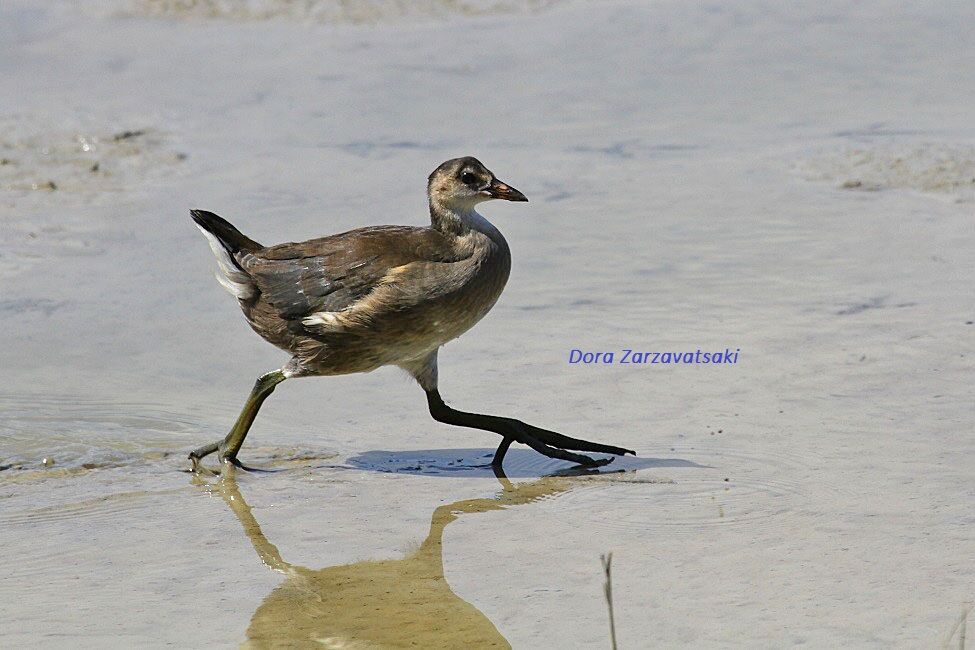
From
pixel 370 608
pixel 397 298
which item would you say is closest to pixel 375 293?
pixel 397 298

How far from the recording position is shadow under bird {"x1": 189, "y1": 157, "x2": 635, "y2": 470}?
20.6 feet

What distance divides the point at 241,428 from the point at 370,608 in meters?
1.67

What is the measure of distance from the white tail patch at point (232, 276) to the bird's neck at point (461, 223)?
884mm

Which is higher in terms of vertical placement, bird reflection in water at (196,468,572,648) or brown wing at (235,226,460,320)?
brown wing at (235,226,460,320)

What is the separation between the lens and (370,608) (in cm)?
494

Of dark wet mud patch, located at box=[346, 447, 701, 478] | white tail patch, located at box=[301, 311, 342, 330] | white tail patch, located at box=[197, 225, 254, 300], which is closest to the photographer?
dark wet mud patch, located at box=[346, 447, 701, 478]

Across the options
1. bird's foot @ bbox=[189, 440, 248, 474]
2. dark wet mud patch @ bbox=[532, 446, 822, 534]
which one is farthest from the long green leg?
dark wet mud patch @ bbox=[532, 446, 822, 534]

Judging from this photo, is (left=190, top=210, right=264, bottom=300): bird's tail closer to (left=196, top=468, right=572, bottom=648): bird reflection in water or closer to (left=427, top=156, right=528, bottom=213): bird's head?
(left=427, top=156, right=528, bottom=213): bird's head

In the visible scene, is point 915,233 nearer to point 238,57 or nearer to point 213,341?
point 213,341

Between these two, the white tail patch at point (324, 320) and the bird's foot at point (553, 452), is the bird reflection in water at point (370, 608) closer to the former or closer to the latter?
the bird's foot at point (553, 452)

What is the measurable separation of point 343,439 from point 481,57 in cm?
698

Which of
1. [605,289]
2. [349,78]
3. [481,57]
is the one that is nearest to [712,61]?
[481,57]

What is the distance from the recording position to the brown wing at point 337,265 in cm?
636

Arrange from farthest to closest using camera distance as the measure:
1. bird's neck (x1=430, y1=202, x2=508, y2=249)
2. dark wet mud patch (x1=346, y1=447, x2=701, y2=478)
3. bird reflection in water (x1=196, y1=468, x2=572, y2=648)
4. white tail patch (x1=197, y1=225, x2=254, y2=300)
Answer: white tail patch (x1=197, y1=225, x2=254, y2=300) < bird's neck (x1=430, y1=202, x2=508, y2=249) < dark wet mud patch (x1=346, y1=447, x2=701, y2=478) < bird reflection in water (x1=196, y1=468, x2=572, y2=648)
